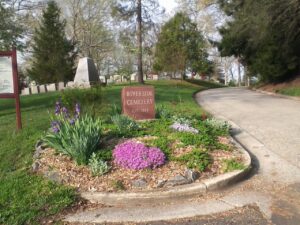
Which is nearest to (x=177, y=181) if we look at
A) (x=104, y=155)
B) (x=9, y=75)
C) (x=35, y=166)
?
(x=104, y=155)

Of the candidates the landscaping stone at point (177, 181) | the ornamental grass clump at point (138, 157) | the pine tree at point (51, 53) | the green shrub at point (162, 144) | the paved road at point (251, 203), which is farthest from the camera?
the pine tree at point (51, 53)

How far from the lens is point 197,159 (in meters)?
5.93

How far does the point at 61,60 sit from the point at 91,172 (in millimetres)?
30082

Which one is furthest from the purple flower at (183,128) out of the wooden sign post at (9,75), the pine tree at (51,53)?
the pine tree at (51,53)

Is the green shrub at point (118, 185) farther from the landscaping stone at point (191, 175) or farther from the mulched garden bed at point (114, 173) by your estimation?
the landscaping stone at point (191, 175)

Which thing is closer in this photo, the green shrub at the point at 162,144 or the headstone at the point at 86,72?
the green shrub at the point at 162,144

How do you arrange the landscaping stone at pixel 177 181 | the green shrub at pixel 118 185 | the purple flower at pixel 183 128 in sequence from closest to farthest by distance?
1. the green shrub at pixel 118 185
2. the landscaping stone at pixel 177 181
3. the purple flower at pixel 183 128

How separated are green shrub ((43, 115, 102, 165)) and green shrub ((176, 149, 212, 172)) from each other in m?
1.44

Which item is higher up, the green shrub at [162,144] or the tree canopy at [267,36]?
the tree canopy at [267,36]

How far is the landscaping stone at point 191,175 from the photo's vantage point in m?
5.40

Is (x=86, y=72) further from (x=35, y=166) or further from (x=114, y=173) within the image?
(x=114, y=173)

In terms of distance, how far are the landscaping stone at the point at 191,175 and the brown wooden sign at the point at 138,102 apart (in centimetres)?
334

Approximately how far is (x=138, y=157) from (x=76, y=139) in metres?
1.01

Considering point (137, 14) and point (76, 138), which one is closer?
point (76, 138)
